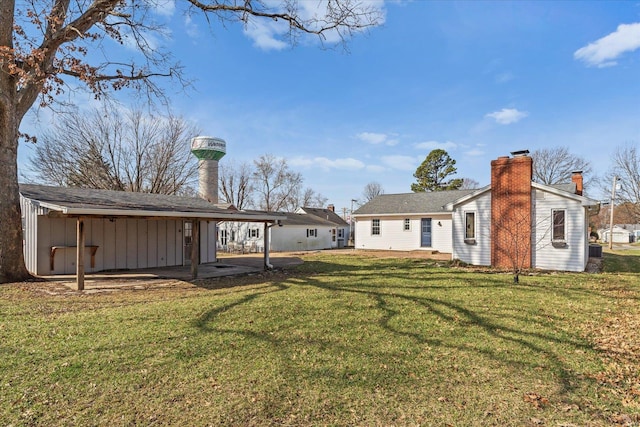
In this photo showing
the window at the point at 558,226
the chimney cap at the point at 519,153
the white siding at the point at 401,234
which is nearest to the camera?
the window at the point at 558,226

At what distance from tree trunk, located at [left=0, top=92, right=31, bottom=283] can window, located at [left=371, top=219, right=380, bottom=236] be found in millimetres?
19783

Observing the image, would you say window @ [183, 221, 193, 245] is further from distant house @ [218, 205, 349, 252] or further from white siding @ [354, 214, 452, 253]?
white siding @ [354, 214, 452, 253]

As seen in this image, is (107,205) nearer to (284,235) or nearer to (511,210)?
(511,210)

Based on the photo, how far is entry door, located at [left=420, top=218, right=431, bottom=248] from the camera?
2302cm

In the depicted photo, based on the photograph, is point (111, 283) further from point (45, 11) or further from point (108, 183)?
point (108, 183)

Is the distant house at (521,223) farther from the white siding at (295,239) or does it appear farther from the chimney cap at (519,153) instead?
the white siding at (295,239)

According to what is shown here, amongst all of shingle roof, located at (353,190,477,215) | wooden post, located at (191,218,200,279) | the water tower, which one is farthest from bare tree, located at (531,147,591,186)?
wooden post, located at (191,218,200,279)

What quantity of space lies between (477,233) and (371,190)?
51.5 metres

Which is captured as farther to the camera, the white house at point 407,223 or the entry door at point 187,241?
the white house at point 407,223

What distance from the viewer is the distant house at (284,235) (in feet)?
85.6

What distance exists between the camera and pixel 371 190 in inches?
2581

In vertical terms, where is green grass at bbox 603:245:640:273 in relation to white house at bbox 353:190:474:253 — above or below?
below

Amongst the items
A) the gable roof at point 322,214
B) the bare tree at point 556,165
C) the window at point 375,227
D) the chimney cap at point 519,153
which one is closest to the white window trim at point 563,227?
the chimney cap at point 519,153

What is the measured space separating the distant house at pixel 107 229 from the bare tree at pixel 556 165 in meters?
37.1
